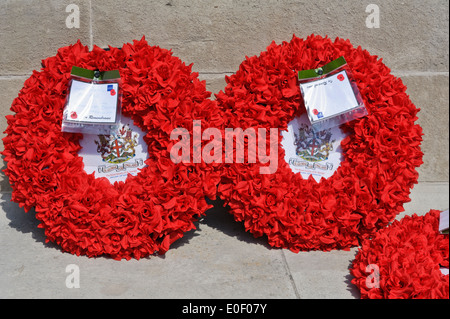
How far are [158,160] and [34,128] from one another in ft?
2.18

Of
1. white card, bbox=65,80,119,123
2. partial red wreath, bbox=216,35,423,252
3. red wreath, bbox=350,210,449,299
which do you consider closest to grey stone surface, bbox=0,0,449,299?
partial red wreath, bbox=216,35,423,252

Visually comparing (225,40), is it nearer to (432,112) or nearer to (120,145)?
(120,145)

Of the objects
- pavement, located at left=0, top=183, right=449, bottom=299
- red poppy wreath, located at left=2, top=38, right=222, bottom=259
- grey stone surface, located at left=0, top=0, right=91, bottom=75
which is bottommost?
pavement, located at left=0, top=183, right=449, bottom=299

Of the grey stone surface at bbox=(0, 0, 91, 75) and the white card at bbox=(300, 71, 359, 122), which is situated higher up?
the grey stone surface at bbox=(0, 0, 91, 75)

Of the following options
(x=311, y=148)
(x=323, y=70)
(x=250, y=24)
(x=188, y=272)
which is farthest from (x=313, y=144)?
(x=188, y=272)

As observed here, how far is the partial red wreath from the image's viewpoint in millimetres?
2512

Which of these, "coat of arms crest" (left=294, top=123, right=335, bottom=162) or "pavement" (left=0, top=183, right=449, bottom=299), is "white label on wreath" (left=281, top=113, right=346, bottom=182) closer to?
"coat of arms crest" (left=294, top=123, right=335, bottom=162)

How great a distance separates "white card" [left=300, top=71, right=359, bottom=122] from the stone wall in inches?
21.9

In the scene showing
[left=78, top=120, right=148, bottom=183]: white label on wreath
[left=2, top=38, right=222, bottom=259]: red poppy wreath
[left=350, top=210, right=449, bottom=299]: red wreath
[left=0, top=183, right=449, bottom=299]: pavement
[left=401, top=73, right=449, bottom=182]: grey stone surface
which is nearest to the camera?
[left=350, top=210, right=449, bottom=299]: red wreath

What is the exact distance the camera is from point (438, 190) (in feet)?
10.7

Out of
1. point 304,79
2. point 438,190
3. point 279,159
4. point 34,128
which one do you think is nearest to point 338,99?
point 304,79

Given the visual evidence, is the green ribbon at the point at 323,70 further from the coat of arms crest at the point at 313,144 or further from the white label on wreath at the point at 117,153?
the white label on wreath at the point at 117,153

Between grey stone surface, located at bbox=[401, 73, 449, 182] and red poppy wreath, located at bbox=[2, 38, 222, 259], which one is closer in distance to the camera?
red poppy wreath, located at bbox=[2, 38, 222, 259]

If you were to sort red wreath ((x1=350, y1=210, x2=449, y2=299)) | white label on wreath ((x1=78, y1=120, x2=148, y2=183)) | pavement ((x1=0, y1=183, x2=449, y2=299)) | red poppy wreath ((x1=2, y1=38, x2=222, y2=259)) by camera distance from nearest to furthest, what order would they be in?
red wreath ((x1=350, y1=210, x2=449, y2=299)) < pavement ((x1=0, y1=183, x2=449, y2=299)) < red poppy wreath ((x1=2, y1=38, x2=222, y2=259)) < white label on wreath ((x1=78, y1=120, x2=148, y2=183))
